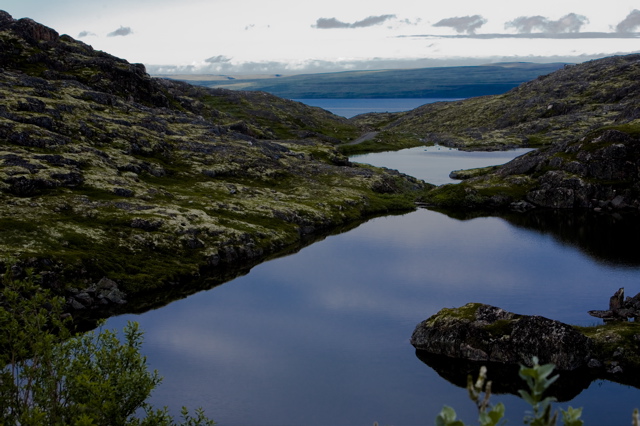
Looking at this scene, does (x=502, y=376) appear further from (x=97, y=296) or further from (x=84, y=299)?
(x=84, y=299)

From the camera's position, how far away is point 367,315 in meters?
77.7

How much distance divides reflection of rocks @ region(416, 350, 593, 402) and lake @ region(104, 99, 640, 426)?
44.5 inches

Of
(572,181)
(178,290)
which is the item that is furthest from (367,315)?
(572,181)

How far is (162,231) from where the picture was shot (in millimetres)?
104250

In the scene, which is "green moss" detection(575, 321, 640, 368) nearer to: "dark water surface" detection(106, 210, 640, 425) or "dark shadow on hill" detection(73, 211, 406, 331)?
"dark water surface" detection(106, 210, 640, 425)

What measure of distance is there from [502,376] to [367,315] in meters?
24.0

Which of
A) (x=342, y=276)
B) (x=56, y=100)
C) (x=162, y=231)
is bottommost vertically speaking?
(x=342, y=276)

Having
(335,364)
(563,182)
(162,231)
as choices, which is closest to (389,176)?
(563,182)

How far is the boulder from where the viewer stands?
191ft

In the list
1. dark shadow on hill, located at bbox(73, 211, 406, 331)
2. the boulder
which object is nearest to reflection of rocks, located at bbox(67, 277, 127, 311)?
dark shadow on hill, located at bbox(73, 211, 406, 331)

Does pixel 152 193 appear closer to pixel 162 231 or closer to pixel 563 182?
pixel 162 231

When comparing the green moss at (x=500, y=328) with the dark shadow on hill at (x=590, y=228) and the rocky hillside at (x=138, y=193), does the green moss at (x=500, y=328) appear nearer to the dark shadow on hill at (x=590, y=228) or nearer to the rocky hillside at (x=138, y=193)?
the dark shadow on hill at (x=590, y=228)

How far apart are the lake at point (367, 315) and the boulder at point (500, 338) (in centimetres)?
378

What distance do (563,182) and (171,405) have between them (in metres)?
134
